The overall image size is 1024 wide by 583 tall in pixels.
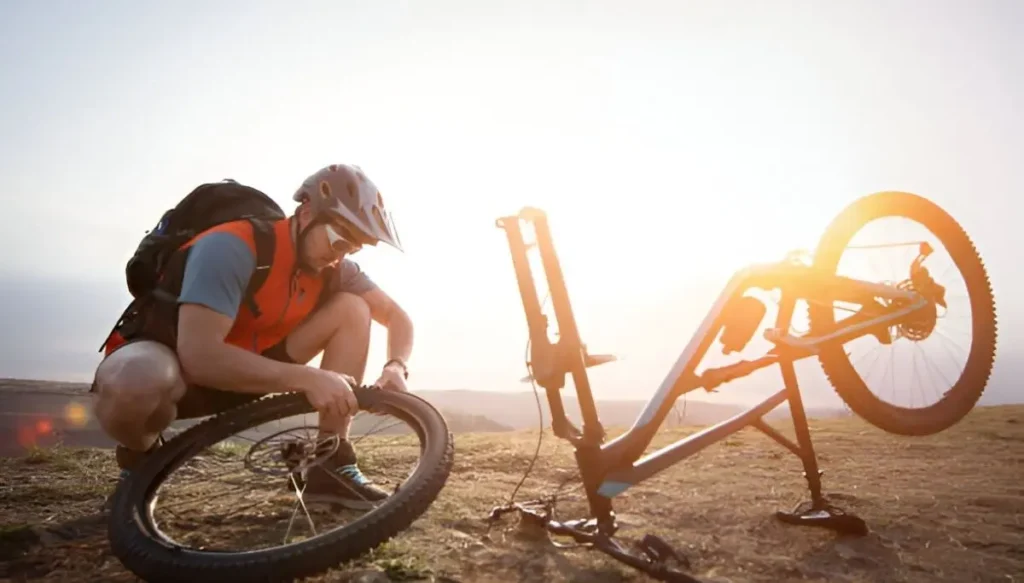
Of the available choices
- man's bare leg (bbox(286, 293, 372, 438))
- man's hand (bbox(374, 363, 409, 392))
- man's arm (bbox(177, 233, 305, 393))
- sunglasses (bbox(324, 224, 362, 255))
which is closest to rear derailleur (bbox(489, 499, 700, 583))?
man's hand (bbox(374, 363, 409, 392))

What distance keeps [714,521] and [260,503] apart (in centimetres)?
245

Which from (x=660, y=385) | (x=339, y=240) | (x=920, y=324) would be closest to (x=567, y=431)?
(x=660, y=385)

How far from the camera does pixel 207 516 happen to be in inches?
111

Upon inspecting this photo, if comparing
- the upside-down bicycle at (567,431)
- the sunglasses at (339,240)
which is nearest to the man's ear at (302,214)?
the sunglasses at (339,240)

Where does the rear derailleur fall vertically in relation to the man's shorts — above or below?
below

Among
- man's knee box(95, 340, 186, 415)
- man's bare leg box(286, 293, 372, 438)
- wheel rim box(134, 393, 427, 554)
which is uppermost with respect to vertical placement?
man's bare leg box(286, 293, 372, 438)

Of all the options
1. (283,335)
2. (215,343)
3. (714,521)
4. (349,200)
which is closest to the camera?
(215,343)

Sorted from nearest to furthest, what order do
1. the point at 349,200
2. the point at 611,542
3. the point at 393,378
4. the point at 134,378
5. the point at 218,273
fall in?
the point at 611,542 → the point at 218,273 → the point at 134,378 → the point at 393,378 → the point at 349,200

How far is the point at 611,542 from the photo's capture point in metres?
2.29

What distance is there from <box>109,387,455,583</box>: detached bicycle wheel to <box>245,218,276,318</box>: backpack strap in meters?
0.66

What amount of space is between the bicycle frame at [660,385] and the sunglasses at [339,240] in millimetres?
914

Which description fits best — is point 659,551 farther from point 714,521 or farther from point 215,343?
point 215,343

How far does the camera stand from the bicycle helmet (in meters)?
3.07

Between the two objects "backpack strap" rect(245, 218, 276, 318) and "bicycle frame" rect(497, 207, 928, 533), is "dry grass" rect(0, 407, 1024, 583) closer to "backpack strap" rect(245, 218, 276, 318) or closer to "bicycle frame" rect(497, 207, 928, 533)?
"bicycle frame" rect(497, 207, 928, 533)
